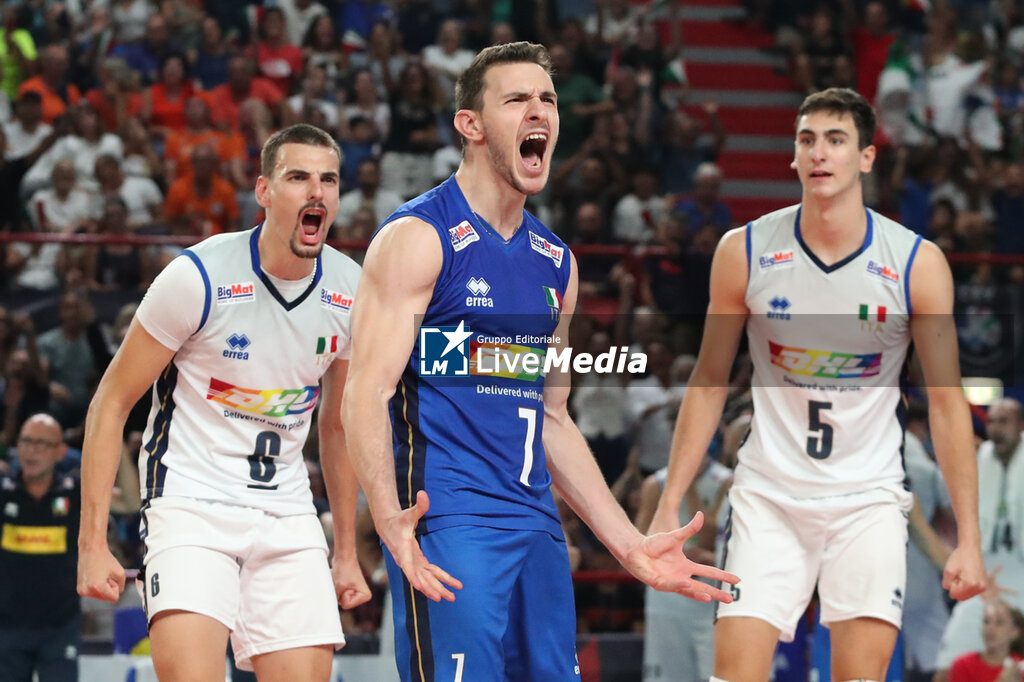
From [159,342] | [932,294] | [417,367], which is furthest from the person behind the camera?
[932,294]

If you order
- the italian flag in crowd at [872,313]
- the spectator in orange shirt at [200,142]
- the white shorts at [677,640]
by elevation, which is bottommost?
the white shorts at [677,640]

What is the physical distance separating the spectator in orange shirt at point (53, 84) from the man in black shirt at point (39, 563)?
5.23 metres

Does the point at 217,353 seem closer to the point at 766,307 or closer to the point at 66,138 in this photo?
the point at 766,307

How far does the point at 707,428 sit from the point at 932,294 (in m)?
1.11

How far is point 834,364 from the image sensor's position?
5707mm

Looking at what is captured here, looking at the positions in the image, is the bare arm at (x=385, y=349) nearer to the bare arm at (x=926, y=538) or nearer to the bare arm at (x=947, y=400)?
the bare arm at (x=947, y=400)

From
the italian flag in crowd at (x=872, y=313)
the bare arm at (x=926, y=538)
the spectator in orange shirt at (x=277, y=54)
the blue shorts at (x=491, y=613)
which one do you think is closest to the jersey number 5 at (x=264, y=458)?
the blue shorts at (x=491, y=613)

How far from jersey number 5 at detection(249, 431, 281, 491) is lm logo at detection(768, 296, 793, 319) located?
2.19 m

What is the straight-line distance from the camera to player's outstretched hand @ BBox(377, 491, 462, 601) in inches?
147

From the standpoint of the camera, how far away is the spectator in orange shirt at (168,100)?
12750 mm

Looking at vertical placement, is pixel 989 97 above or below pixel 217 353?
above

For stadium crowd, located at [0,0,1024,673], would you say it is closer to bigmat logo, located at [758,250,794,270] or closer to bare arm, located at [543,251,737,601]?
bigmat logo, located at [758,250,794,270]

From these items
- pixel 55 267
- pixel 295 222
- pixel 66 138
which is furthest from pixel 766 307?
pixel 66 138

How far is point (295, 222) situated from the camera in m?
5.34
